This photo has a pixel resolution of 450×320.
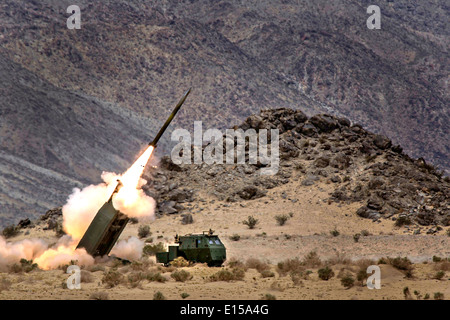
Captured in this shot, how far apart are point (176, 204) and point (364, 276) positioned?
28737mm

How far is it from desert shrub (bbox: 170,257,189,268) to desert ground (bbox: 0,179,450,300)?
0.21m

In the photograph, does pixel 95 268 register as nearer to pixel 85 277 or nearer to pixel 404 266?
pixel 85 277

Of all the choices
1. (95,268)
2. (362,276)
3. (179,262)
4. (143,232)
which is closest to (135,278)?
(95,268)

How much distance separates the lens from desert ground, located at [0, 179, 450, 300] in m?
25.4

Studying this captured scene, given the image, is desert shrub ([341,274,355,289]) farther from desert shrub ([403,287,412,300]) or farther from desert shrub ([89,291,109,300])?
desert shrub ([89,291,109,300])

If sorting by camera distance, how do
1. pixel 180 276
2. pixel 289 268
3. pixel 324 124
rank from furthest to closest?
pixel 324 124
pixel 289 268
pixel 180 276

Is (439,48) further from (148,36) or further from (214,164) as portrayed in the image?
(214,164)

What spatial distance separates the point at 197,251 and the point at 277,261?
7676mm

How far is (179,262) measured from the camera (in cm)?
3312

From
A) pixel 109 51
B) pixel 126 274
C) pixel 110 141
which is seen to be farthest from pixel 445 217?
pixel 109 51

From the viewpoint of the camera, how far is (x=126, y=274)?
99.5 feet

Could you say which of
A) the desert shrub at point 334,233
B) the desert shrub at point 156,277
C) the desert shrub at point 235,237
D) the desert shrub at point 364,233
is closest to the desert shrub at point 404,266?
the desert shrub at point 156,277

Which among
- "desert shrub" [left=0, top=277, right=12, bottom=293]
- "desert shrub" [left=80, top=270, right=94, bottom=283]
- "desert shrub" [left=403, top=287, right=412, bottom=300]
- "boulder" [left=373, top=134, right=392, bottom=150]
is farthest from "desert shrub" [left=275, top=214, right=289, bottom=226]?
"desert shrub" [left=403, top=287, right=412, bottom=300]

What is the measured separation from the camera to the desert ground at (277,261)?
25.4 m
